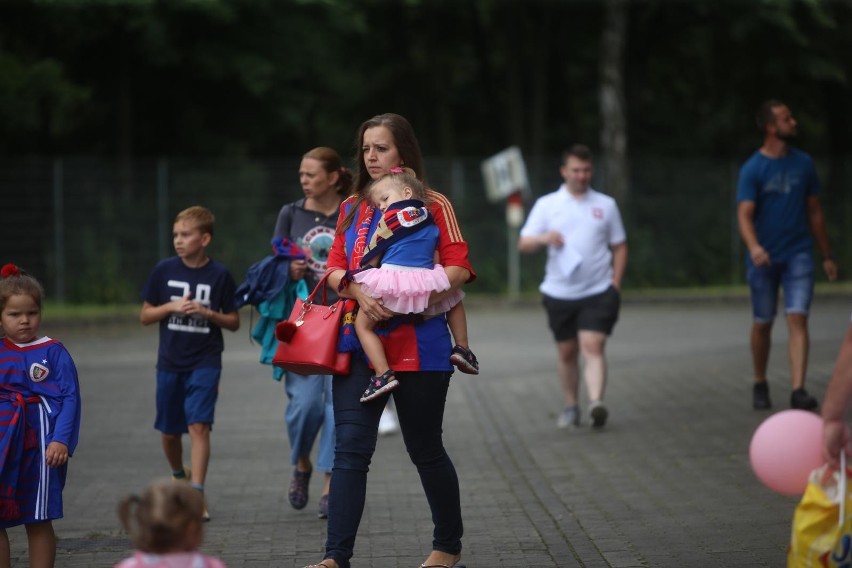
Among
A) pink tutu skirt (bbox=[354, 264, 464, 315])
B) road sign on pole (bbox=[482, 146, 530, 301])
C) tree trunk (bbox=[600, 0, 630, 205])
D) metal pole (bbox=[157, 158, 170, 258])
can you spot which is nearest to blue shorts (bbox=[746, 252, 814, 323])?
pink tutu skirt (bbox=[354, 264, 464, 315])

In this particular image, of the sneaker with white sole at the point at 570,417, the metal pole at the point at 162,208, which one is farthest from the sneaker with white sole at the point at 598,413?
the metal pole at the point at 162,208

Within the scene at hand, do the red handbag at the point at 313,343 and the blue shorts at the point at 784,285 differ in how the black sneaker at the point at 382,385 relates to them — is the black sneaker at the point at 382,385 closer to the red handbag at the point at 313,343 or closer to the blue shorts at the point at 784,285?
the red handbag at the point at 313,343

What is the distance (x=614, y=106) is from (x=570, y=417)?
770 inches

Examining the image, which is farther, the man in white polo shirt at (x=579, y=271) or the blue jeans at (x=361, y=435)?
the man in white polo shirt at (x=579, y=271)

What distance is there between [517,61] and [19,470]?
2918 cm

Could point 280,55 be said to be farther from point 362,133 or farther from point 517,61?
point 362,133

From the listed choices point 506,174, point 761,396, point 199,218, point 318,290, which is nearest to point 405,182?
point 318,290

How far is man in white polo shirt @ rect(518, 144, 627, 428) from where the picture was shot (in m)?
10.3

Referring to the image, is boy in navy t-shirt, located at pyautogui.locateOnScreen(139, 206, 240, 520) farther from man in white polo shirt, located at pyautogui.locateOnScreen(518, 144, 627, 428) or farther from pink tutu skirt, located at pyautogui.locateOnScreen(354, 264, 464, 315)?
man in white polo shirt, located at pyautogui.locateOnScreen(518, 144, 627, 428)

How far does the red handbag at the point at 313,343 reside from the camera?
225 inches

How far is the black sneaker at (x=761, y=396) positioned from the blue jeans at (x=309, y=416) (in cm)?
428

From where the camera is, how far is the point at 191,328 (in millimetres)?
7668

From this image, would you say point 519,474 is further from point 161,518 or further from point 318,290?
point 161,518

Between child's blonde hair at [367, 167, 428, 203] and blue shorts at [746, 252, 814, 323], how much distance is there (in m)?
5.00
